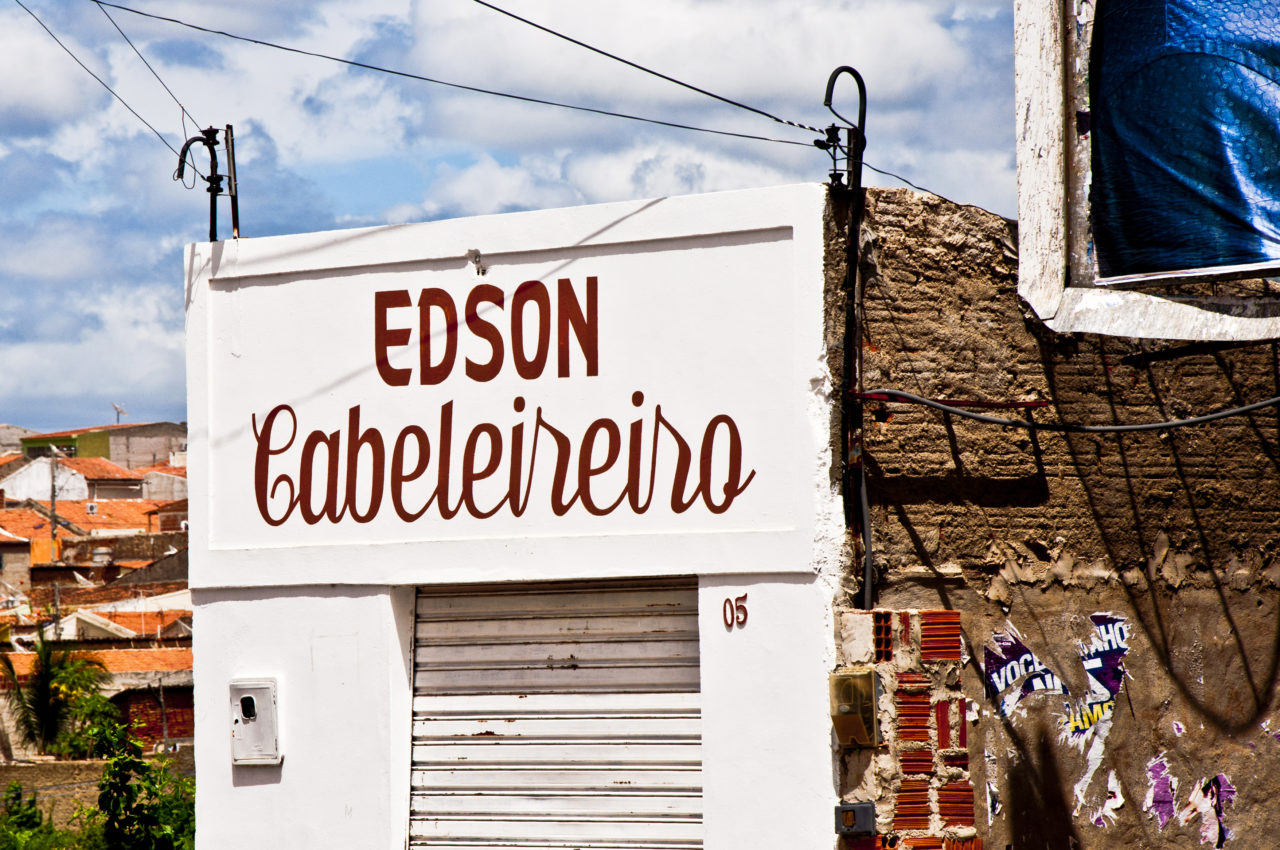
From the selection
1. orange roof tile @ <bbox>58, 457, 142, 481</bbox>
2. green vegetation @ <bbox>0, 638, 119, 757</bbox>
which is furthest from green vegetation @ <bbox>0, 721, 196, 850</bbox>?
orange roof tile @ <bbox>58, 457, 142, 481</bbox>

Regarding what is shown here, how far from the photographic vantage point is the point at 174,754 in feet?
95.7

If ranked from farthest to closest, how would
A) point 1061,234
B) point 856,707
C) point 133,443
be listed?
1. point 133,443
2. point 1061,234
3. point 856,707

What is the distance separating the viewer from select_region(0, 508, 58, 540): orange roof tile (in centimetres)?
5459

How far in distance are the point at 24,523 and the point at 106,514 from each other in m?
5.51

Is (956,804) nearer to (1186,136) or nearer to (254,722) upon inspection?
(1186,136)

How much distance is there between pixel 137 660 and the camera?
3322 centimetres

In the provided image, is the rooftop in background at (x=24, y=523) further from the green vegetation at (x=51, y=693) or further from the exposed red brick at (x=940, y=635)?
the exposed red brick at (x=940, y=635)

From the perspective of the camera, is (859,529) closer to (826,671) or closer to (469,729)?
(826,671)

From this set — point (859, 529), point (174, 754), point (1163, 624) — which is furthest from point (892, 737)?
point (174, 754)

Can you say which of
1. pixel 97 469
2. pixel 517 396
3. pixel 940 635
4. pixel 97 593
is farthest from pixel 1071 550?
pixel 97 469

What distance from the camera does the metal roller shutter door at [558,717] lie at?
303 inches

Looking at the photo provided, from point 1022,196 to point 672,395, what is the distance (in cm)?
218

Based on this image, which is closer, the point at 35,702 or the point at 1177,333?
the point at 1177,333

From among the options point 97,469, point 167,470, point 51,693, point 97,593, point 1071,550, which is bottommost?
point 51,693
